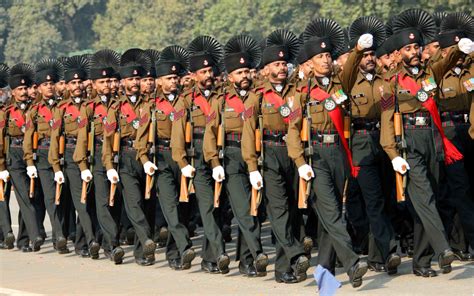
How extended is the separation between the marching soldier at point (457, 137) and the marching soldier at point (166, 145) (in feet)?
8.85

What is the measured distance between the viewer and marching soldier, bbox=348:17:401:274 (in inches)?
524

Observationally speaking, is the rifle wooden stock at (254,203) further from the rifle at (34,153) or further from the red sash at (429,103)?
the rifle at (34,153)

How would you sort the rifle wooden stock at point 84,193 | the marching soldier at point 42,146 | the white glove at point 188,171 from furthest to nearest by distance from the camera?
the marching soldier at point 42,146, the rifle wooden stock at point 84,193, the white glove at point 188,171

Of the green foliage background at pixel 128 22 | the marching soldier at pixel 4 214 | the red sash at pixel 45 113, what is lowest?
the marching soldier at pixel 4 214

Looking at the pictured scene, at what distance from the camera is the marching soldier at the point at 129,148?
15219 millimetres

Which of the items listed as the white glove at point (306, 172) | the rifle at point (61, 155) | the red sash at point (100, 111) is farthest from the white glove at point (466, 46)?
the rifle at point (61, 155)

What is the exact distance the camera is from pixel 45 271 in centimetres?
1502

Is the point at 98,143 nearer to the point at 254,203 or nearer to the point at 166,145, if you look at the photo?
the point at 166,145

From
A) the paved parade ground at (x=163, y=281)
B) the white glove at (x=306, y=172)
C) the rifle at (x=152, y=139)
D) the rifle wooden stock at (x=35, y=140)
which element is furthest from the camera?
the rifle wooden stock at (x=35, y=140)

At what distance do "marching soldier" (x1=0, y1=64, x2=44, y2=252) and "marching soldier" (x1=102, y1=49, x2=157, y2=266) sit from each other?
1.94 meters

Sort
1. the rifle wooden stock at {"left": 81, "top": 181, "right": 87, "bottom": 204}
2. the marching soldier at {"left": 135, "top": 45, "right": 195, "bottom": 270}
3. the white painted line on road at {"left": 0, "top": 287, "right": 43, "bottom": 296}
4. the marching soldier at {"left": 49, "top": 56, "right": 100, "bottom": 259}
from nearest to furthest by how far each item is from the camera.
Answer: the white painted line on road at {"left": 0, "top": 287, "right": 43, "bottom": 296} → the marching soldier at {"left": 135, "top": 45, "right": 195, "bottom": 270} → the rifle wooden stock at {"left": 81, "top": 181, "right": 87, "bottom": 204} → the marching soldier at {"left": 49, "top": 56, "right": 100, "bottom": 259}

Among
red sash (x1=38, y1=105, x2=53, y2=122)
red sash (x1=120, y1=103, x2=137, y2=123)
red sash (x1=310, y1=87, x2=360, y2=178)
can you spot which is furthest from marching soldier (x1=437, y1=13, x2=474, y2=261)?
red sash (x1=38, y1=105, x2=53, y2=122)

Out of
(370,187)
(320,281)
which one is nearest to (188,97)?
(370,187)

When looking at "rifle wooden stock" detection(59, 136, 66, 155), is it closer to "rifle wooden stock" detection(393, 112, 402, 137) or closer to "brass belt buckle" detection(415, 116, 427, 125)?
"rifle wooden stock" detection(393, 112, 402, 137)
